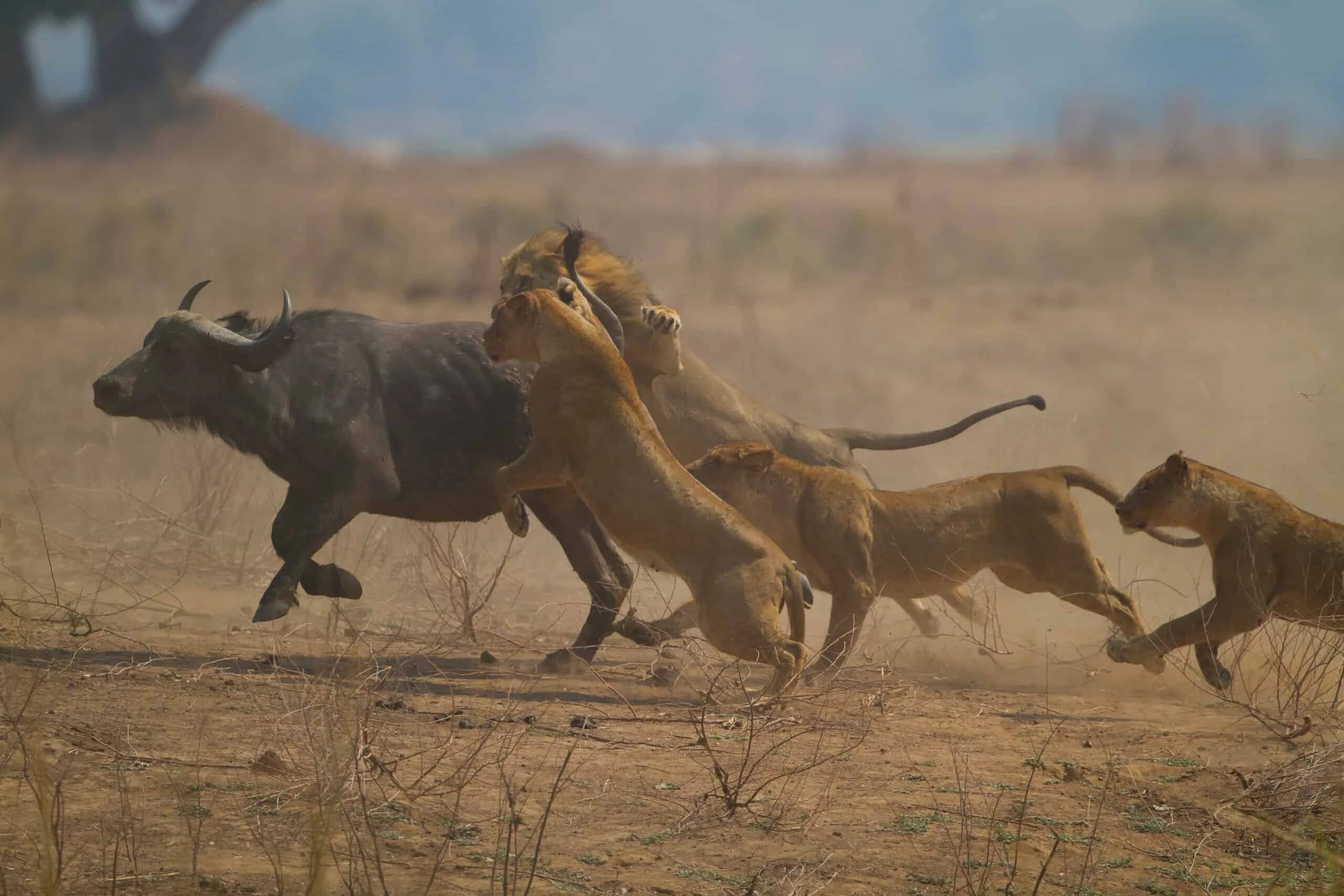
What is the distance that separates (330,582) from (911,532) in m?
2.71

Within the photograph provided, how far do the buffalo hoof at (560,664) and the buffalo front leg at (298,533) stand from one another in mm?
1093

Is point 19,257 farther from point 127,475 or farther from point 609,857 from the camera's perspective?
point 609,857

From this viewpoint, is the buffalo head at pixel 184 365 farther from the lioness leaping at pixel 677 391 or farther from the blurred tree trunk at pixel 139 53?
the blurred tree trunk at pixel 139 53

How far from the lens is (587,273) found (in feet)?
31.5

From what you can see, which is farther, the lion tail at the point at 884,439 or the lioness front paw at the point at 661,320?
the lion tail at the point at 884,439

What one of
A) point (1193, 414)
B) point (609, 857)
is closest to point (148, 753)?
point (609, 857)

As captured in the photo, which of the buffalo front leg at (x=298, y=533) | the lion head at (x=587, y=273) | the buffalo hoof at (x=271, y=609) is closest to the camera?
the buffalo hoof at (x=271, y=609)

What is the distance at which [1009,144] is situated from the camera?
5100cm

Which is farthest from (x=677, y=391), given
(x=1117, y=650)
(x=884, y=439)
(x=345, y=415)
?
(x=1117, y=650)

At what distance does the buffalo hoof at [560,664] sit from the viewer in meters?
8.04

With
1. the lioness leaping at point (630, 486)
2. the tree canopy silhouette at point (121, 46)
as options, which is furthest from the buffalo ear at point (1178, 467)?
the tree canopy silhouette at point (121, 46)

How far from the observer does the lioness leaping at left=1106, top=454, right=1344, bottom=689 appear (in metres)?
7.52

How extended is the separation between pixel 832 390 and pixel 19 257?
11.6 metres

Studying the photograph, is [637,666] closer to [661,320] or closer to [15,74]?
[661,320]
